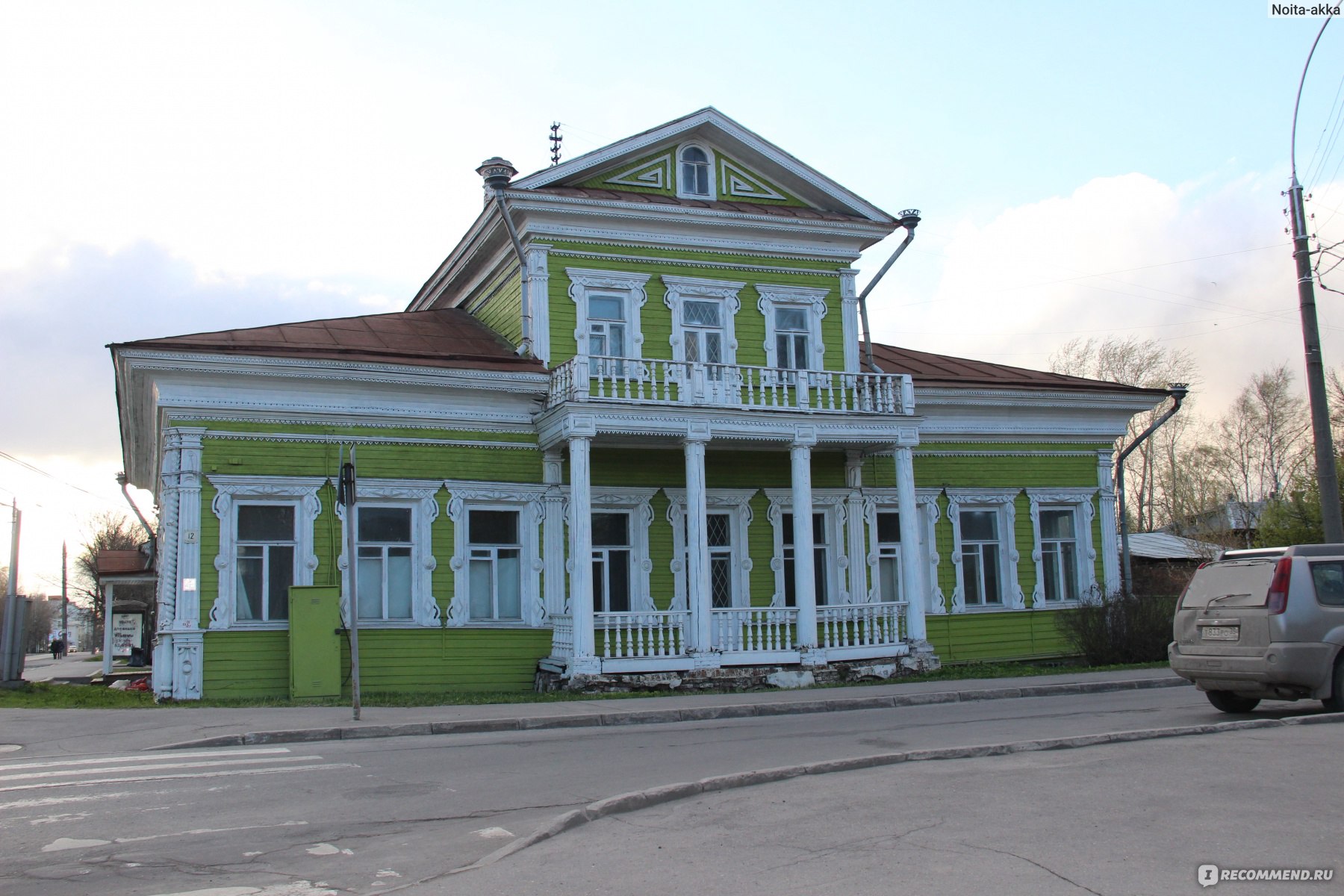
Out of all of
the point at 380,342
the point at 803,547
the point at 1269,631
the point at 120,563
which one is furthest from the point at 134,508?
the point at 1269,631

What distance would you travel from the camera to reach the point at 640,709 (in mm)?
14117

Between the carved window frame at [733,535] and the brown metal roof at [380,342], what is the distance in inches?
133

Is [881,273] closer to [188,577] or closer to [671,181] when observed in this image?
[671,181]

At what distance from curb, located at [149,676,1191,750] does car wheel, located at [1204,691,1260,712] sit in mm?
3958

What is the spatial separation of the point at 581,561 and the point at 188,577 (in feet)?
18.3

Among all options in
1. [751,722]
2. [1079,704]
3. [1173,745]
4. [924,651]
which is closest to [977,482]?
[924,651]

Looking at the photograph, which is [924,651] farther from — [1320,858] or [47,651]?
[47,651]

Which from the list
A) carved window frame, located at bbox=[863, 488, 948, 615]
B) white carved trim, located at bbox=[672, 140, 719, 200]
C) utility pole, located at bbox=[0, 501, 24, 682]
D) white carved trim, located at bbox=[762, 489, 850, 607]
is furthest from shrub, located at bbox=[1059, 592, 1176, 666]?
utility pole, located at bbox=[0, 501, 24, 682]

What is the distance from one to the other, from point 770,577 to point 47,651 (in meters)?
118

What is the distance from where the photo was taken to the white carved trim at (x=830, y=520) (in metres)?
20.5

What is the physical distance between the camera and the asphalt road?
6.05 m

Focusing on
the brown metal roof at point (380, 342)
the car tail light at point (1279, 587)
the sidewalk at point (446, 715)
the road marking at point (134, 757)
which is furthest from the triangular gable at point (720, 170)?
the car tail light at point (1279, 587)

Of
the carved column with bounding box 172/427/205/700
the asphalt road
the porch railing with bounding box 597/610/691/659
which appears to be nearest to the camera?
the asphalt road

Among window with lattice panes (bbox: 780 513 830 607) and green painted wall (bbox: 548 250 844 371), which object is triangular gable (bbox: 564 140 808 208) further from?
window with lattice panes (bbox: 780 513 830 607)
